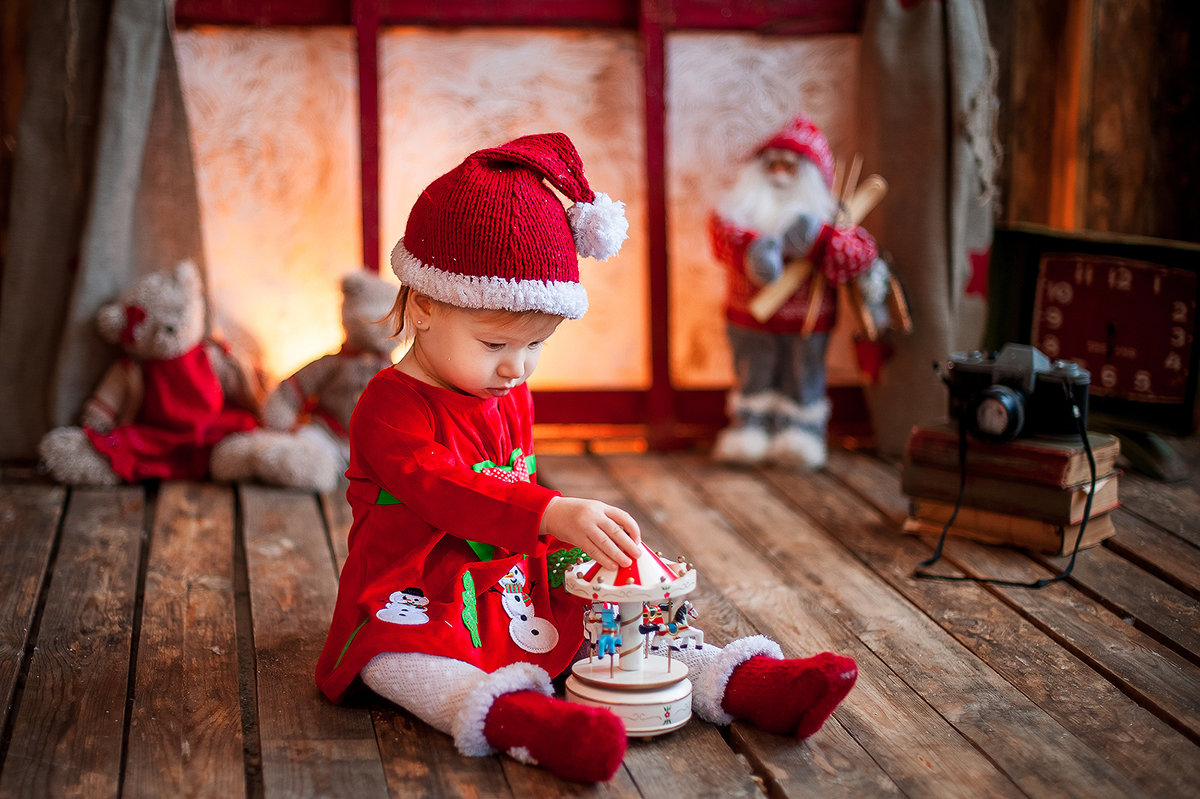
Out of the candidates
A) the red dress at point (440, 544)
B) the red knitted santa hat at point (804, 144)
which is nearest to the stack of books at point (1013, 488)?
the red knitted santa hat at point (804, 144)

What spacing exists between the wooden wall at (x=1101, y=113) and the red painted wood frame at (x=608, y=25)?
545 millimetres

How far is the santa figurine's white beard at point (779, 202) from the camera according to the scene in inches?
117

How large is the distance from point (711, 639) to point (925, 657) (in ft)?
1.13

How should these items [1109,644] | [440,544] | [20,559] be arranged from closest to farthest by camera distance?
[440,544]
[1109,644]
[20,559]

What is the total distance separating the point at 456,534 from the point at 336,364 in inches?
58.7

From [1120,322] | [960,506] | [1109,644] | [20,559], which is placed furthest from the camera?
[1120,322]

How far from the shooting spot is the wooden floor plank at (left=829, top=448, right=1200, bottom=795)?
1620mm

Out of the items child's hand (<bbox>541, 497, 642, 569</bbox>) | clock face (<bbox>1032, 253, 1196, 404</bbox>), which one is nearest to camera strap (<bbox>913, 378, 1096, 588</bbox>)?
clock face (<bbox>1032, 253, 1196, 404</bbox>)

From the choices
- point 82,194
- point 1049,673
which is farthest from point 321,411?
point 1049,673

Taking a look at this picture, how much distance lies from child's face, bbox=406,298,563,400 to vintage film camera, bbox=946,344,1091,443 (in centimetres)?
112

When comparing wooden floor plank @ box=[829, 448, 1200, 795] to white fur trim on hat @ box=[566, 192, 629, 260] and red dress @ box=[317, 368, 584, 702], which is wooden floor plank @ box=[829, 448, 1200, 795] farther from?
white fur trim on hat @ box=[566, 192, 629, 260]

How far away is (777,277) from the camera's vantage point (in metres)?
2.98

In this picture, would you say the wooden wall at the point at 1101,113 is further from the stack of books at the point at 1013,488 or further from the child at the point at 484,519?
the child at the point at 484,519

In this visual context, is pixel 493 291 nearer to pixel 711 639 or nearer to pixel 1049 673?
pixel 711 639
